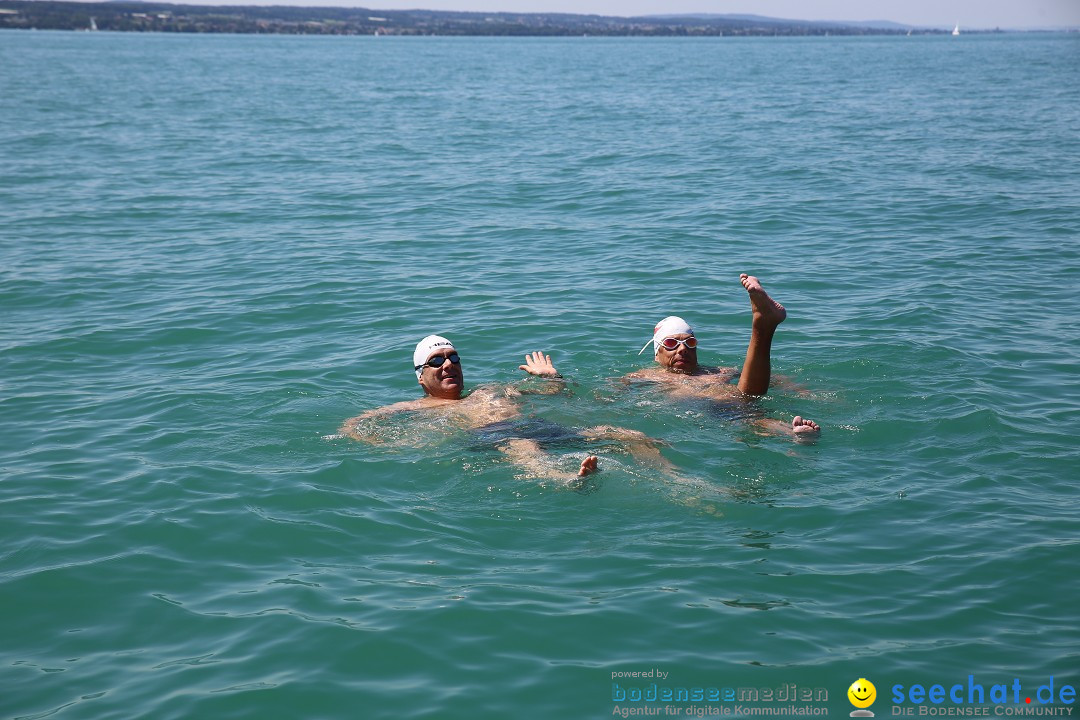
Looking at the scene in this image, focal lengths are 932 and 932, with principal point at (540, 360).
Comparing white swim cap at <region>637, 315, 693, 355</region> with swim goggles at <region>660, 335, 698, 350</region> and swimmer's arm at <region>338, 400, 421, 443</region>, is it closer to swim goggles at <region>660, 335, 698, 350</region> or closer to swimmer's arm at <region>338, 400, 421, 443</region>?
swim goggles at <region>660, 335, 698, 350</region>

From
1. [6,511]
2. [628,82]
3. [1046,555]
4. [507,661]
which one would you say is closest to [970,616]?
[1046,555]

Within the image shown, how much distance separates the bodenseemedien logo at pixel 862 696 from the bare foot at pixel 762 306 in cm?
380

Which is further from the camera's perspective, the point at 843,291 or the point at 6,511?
the point at 843,291

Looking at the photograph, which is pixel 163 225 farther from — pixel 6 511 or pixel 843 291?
pixel 843 291

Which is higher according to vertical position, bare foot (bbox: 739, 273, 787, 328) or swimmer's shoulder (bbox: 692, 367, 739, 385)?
bare foot (bbox: 739, 273, 787, 328)

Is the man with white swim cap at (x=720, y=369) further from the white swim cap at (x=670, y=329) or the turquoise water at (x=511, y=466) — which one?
the turquoise water at (x=511, y=466)

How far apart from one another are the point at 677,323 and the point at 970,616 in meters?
5.01

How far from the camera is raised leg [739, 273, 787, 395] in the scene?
8.82 meters

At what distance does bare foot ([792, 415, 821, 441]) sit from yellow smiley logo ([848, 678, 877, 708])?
10.8 ft

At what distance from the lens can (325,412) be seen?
1073cm

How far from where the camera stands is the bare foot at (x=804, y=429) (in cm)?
895

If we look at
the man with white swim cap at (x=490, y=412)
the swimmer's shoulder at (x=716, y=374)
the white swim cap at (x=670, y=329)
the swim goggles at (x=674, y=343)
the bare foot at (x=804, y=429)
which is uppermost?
the white swim cap at (x=670, y=329)

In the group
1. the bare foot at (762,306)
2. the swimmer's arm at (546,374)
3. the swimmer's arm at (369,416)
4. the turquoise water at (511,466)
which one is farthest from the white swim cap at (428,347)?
the bare foot at (762,306)

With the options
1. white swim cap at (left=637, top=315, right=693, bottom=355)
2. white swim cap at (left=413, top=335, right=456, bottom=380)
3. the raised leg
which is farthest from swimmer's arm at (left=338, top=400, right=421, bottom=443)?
the raised leg
